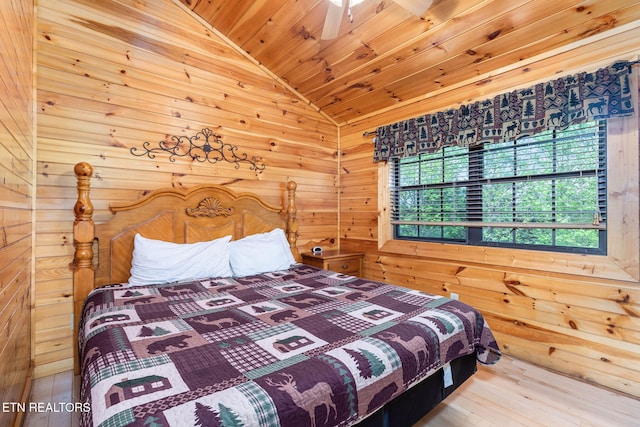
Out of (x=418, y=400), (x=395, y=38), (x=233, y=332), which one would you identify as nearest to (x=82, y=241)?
(x=233, y=332)

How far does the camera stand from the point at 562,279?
207 cm

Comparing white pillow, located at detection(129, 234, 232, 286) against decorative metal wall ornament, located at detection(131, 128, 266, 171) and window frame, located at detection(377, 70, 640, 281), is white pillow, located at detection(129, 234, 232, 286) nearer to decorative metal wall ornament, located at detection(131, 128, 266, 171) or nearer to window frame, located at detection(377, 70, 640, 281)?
decorative metal wall ornament, located at detection(131, 128, 266, 171)

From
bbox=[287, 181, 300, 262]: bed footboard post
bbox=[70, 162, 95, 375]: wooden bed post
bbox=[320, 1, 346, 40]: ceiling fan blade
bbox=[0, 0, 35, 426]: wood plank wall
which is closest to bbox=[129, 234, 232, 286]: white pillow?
bbox=[70, 162, 95, 375]: wooden bed post

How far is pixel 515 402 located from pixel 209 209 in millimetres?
2629

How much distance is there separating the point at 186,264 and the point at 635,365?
9.90 ft

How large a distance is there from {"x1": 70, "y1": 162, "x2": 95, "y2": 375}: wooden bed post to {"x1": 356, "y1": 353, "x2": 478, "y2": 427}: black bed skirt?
80.5 inches

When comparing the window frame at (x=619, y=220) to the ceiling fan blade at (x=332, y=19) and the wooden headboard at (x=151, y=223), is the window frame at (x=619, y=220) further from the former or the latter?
the wooden headboard at (x=151, y=223)

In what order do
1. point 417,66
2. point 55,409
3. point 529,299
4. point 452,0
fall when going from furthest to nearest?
point 417,66
point 529,299
point 452,0
point 55,409

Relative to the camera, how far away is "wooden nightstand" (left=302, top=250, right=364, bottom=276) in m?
3.09

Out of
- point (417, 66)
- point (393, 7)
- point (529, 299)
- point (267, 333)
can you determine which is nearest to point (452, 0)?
point (393, 7)

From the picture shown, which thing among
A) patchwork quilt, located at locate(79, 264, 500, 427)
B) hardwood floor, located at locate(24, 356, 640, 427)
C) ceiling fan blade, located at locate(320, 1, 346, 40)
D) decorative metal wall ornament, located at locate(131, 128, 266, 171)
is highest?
ceiling fan blade, located at locate(320, 1, 346, 40)

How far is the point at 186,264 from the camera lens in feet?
Answer: 7.32

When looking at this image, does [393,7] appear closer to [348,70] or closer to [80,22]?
[348,70]

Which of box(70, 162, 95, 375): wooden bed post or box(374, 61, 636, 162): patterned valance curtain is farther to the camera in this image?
box(70, 162, 95, 375): wooden bed post
